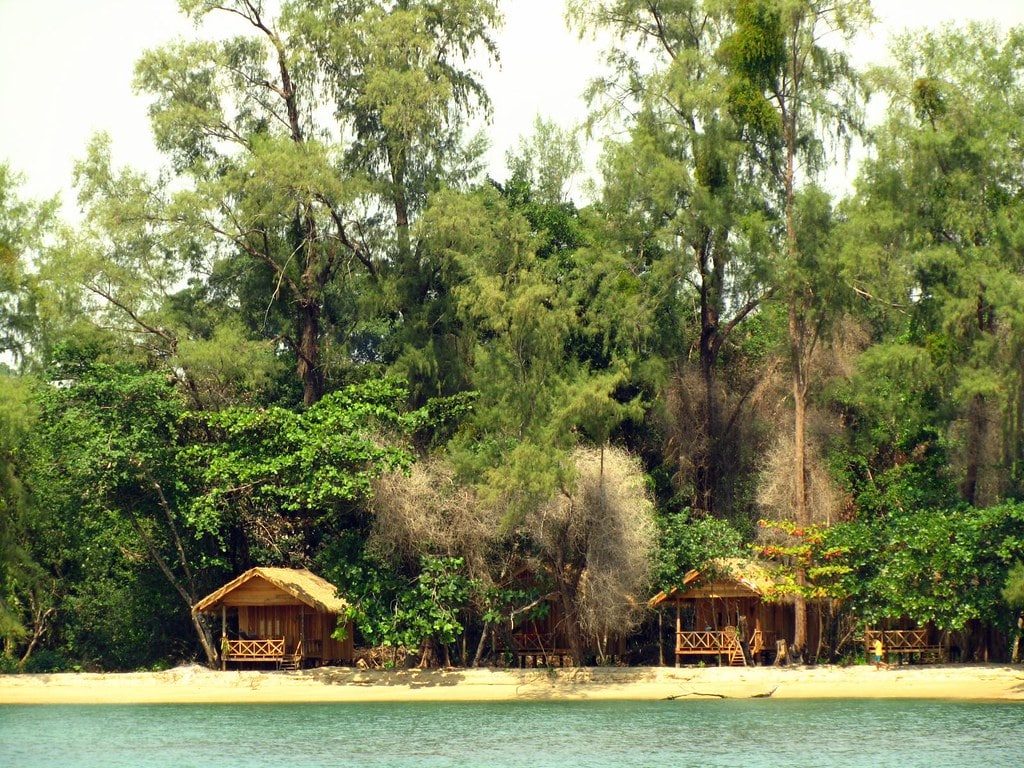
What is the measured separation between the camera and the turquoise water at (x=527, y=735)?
24203 millimetres

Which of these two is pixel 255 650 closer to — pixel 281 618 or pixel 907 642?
pixel 281 618

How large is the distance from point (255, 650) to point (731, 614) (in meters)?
11.6

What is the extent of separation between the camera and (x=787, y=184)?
3784cm

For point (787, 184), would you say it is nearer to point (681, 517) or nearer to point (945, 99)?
point (945, 99)

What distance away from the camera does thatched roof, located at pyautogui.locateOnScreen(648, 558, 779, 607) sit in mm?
35516

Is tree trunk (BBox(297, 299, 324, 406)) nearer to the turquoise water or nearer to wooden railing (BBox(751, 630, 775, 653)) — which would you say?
the turquoise water

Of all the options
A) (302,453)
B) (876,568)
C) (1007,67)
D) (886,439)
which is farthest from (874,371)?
(302,453)

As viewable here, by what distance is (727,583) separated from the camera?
118 ft

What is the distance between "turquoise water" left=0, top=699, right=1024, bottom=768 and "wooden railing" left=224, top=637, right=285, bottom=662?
3295mm

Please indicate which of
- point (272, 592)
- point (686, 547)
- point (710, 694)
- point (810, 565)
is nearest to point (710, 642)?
point (686, 547)

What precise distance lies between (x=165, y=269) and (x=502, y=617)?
43.6 ft

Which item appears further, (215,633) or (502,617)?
(215,633)

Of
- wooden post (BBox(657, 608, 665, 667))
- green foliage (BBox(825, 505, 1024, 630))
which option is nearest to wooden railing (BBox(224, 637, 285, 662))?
wooden post (BBox(657, 608, 665, 667))

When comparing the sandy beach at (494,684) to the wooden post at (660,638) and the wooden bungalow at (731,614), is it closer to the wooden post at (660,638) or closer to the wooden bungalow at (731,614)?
the wooden bungalow at (731,614)
